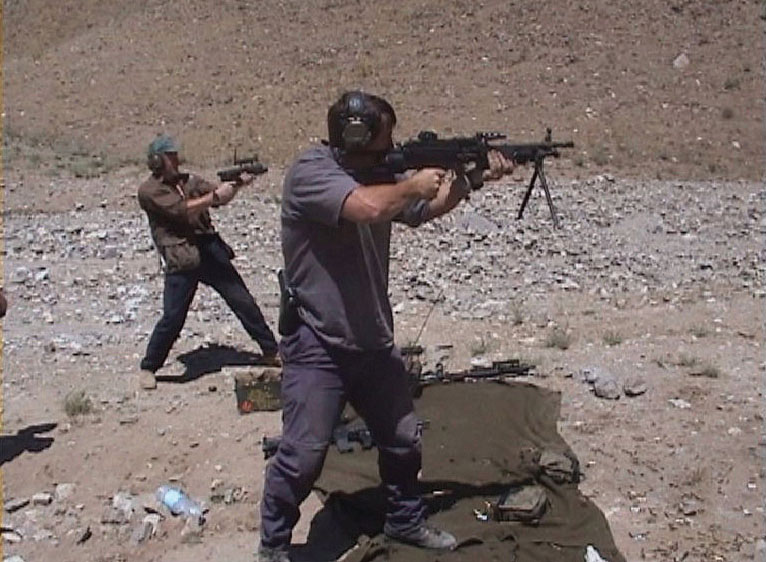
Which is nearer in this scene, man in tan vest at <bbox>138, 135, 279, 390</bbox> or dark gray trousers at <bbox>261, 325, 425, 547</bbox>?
dark gray trousers at <bbox>261, 325, 425, 547</bbox>

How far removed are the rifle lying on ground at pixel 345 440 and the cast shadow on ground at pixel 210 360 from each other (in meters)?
1.70

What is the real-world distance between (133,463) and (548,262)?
5.40 metres

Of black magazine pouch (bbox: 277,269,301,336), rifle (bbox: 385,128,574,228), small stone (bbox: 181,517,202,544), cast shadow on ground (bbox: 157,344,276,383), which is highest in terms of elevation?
Answer: rifle (bbox: 385,128,574,228)

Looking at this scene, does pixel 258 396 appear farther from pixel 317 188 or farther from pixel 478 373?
pixel 317 188

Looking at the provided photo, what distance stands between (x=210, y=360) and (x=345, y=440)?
2296 millimetres

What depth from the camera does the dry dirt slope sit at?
804 inches

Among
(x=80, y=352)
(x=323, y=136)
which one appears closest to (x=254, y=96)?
(x=323, y=136)

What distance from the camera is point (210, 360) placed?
8.19m

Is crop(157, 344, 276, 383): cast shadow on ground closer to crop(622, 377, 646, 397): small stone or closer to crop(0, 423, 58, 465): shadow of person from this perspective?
crop(0, 423, 58, 465): shadow of person

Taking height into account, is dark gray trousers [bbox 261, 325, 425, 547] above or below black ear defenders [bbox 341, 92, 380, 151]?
below

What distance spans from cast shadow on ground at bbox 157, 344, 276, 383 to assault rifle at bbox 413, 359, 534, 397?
1456 mm

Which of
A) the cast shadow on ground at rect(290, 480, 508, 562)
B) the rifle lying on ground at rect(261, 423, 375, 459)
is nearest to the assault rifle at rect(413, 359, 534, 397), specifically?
A: the rifle lying on ground at rect(261, 423, 375, 459)

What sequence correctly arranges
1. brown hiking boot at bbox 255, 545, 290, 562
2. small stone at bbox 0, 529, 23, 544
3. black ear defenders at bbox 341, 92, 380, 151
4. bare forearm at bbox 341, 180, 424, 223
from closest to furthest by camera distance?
bare forearm at bbox 341, 180, 424, 223 → black ear defenders at bbox 341, 92, 380, 151 → brown hiking boot at bbox 255, 545, 290, 562 → small stone at bbox 0, 529, 23, 544

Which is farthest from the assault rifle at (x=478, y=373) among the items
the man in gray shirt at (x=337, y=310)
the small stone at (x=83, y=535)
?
the small stone at (x=83, y=535)
